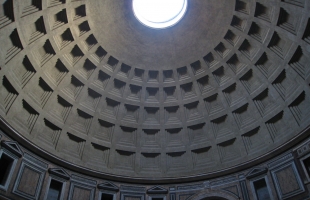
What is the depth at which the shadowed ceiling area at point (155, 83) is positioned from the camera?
19.7 meters

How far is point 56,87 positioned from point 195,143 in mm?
12120

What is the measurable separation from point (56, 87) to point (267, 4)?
16.4m

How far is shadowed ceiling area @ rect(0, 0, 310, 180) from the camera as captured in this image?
1972 centimetres

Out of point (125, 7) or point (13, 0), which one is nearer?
point (13, 0)

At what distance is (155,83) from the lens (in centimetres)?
2616

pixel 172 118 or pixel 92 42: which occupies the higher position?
pixel 92 42

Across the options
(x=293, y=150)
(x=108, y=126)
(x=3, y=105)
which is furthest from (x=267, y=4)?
(x=3, y=105)

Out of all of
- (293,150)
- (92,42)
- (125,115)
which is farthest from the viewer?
(125,115)

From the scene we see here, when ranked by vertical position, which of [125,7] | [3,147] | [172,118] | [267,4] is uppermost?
[125,7]

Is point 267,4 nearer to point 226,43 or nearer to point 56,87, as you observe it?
point 226,43

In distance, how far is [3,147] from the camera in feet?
57.0

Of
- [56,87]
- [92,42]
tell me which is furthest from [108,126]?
[92,42]

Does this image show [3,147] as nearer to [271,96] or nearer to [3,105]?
[3,105]

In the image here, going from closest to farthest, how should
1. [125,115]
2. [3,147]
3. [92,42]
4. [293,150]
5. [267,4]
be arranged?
[3,147], [293,150], [267,4], [92,42], [125,115]
